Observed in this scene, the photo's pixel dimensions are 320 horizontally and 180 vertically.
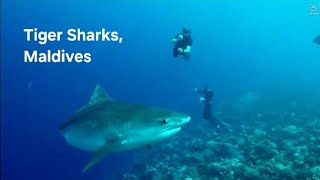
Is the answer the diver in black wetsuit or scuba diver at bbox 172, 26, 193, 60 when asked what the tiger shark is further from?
the diver in black wetsuit

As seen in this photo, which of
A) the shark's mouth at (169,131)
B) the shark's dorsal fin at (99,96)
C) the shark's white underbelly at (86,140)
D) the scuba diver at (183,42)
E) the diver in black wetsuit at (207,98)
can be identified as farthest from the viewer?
the diver in black wetsuit at (207,98)

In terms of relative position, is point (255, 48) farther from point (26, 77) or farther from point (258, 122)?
point (258, 122)

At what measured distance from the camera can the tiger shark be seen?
5594 mm

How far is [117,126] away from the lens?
5980 mm

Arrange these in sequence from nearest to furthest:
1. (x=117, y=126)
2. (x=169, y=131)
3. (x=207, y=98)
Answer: (x=169, y=131), (x=117, y=126), (x=207, y=98)

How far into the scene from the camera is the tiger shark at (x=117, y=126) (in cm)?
559

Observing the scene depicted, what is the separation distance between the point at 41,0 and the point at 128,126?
123 m

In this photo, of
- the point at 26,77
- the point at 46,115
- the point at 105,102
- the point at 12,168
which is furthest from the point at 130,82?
the point at 105,102

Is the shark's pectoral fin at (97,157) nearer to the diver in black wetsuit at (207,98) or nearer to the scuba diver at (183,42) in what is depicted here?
the scuba diver at (183,42)

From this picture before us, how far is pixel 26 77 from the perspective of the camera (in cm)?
7706

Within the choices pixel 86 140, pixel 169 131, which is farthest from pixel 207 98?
pixel 169 131

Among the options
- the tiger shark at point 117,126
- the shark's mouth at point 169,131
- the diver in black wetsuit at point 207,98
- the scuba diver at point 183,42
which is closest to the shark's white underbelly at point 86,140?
the tiger shark at point 117,126

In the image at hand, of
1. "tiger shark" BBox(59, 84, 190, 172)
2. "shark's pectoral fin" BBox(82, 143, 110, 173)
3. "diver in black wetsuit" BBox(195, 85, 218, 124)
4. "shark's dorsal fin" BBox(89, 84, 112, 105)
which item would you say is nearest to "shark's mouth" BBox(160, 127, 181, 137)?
"tiger shark" BBox(59, 84, 190, 172)

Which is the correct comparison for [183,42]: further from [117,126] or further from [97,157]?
[97,157]
